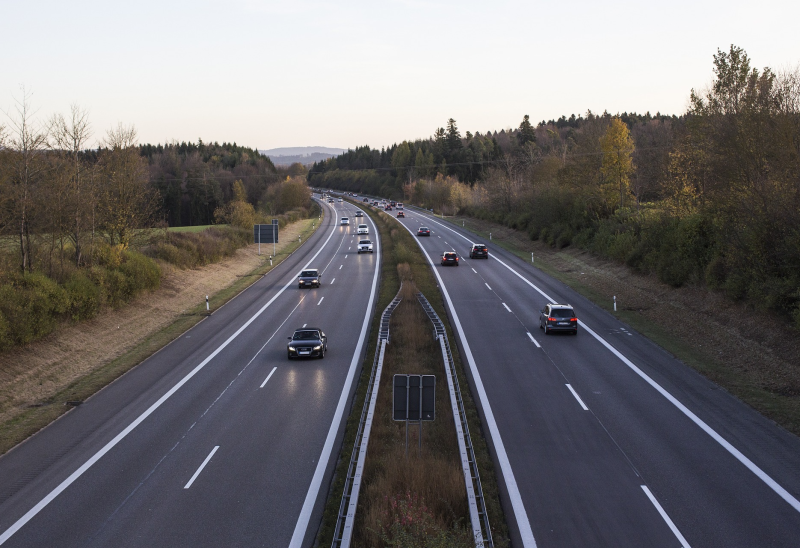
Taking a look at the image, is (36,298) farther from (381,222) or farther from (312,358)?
(381,222)

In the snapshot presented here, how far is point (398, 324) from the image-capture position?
2884 cm

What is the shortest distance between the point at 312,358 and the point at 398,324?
5556mm

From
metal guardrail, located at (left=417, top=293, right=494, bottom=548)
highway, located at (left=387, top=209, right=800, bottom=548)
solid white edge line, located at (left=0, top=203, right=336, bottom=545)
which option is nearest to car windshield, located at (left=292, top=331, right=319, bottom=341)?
solid white edge line, located at (left=0, top=203, right=336, bottom=545)

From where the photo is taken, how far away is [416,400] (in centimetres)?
1291

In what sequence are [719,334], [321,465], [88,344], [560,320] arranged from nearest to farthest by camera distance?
[321,465] → [719,334] → [88,344] → [560,320]

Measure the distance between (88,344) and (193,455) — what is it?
14007 millimetres

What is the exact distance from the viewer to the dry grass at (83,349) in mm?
18719

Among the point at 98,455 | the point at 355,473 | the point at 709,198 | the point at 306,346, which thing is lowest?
the point at 98,455

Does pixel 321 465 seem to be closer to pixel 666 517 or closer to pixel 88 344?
pixel 666 517

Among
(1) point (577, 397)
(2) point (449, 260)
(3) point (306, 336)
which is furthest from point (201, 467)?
(2) point (449, 260)

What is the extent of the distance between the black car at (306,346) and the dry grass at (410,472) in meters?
4.18

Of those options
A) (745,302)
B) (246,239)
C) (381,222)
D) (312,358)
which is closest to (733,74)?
(745,302)

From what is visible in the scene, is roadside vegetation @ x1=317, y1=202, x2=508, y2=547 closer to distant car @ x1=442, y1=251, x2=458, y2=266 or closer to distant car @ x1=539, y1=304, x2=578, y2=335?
distant car @ x1=539, y1=304, x2=578, y2=335

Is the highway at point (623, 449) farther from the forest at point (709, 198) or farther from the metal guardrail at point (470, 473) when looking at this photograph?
the forest at point (709, 198)
